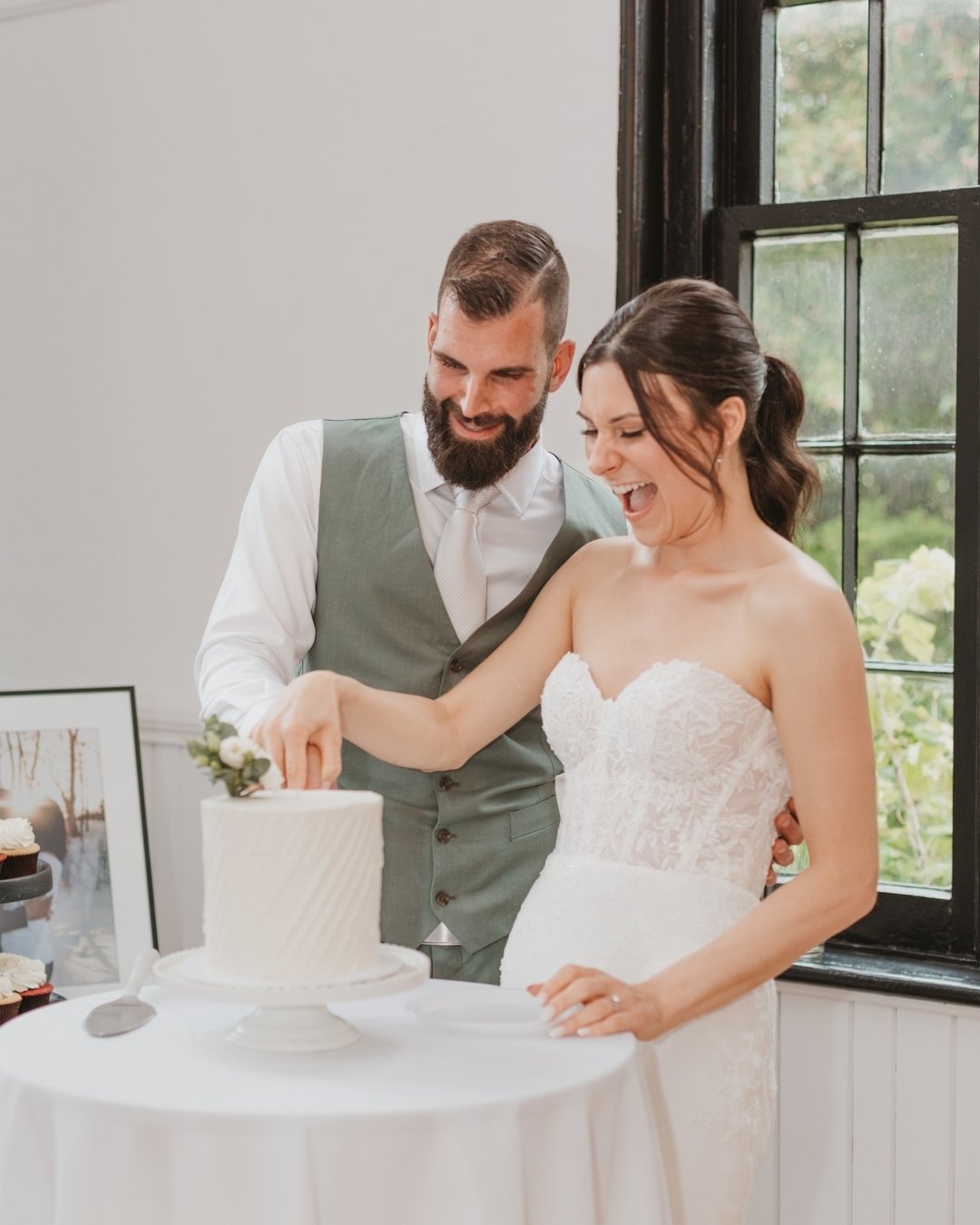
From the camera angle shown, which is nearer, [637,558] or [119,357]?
[637,558]

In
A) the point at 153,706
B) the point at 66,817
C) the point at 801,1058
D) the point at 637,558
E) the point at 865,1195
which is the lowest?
the point at 865,1195

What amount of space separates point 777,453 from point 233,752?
0.94 m

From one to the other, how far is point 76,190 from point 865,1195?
2.63m

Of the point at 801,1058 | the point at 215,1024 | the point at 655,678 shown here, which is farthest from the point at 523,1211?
the point at 801,1058

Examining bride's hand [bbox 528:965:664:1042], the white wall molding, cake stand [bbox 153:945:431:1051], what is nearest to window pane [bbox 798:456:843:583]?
bride's hand [bbox 528:965:664:1042]

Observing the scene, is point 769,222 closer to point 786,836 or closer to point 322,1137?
point 786,836

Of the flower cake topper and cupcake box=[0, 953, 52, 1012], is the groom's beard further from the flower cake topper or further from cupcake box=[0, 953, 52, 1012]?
cupcake box=[0, 953, 52, 1012]

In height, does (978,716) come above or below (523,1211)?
above

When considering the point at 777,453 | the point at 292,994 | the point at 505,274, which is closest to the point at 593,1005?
the point at 292,994

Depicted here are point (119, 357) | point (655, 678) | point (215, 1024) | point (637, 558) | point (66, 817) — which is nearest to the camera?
point (215, 1024)

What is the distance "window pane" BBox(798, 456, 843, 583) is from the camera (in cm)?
270

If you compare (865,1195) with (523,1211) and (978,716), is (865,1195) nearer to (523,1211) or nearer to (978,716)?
(978,716)

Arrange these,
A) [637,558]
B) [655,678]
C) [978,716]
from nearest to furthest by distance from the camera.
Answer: [655,678]
[637,558]
[978,716]

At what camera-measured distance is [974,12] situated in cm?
259
